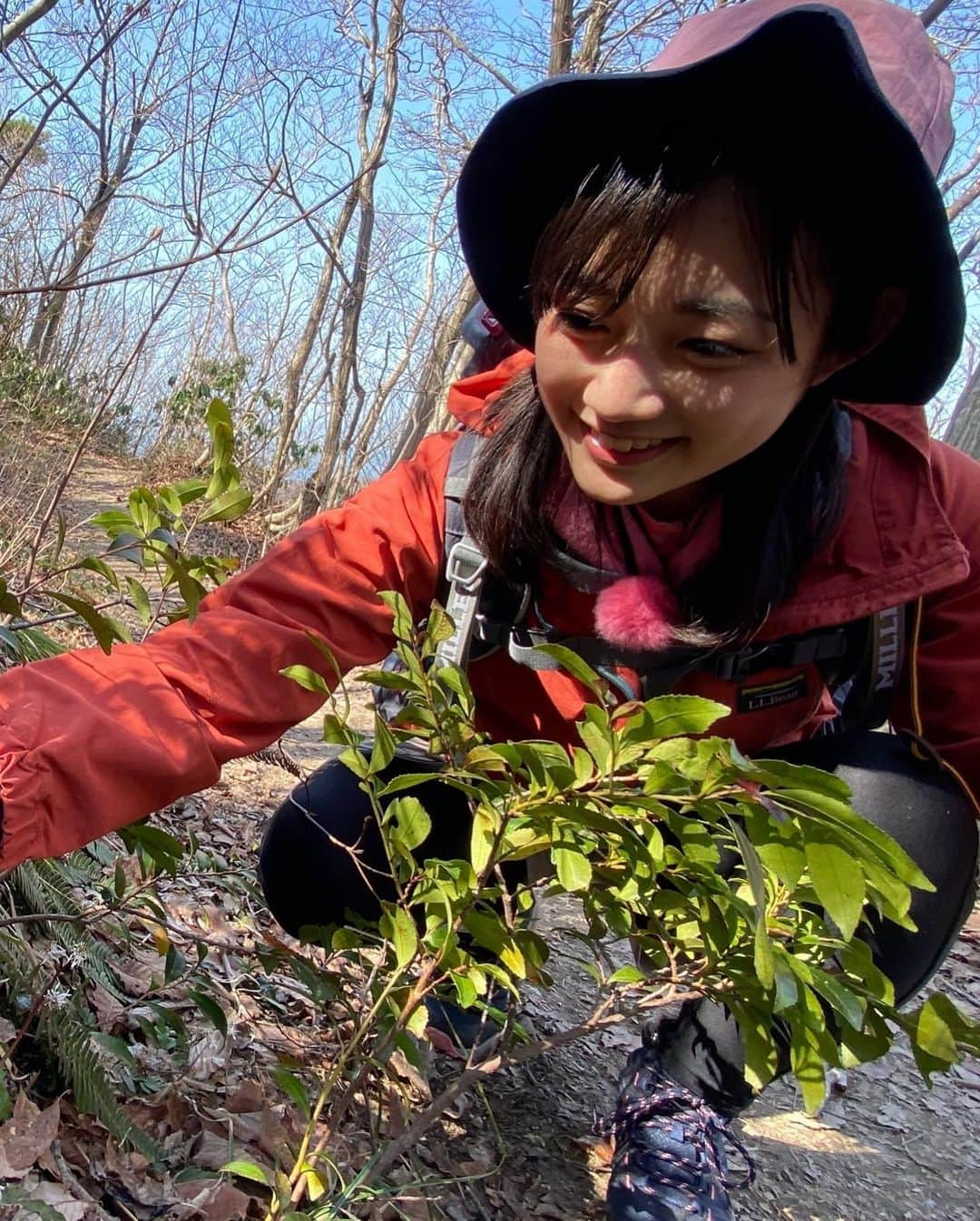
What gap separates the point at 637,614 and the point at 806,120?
0.58 metres

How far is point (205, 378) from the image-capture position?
10539mm

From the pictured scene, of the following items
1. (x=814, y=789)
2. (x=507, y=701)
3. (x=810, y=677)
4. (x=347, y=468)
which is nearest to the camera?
(x=814, y=789)

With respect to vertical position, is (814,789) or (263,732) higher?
(814,789)

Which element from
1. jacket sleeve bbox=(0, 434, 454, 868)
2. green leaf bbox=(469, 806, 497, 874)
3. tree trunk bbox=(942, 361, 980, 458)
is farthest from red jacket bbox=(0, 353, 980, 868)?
tree trunk bbox=(942, 361, 980, 458)

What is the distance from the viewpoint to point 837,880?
0.60m

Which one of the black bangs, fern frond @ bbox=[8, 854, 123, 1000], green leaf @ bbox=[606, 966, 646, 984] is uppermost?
the black bangs

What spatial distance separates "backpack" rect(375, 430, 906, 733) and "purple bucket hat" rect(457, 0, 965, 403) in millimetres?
332

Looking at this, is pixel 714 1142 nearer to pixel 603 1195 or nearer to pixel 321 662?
pixel 603 1195

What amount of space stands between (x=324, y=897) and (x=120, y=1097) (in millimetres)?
414

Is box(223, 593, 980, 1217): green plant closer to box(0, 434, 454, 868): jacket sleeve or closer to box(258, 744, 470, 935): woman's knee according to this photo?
box(0, 434, 454, 868): jacket sleeve

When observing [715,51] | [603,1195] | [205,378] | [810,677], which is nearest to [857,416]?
[810,677]

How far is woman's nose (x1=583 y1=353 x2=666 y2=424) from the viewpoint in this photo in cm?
101

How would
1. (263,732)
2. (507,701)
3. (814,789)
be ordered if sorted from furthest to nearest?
(507,701), (263,732), (814,789)

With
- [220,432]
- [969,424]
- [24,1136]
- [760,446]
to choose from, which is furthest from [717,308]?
[969,424]
